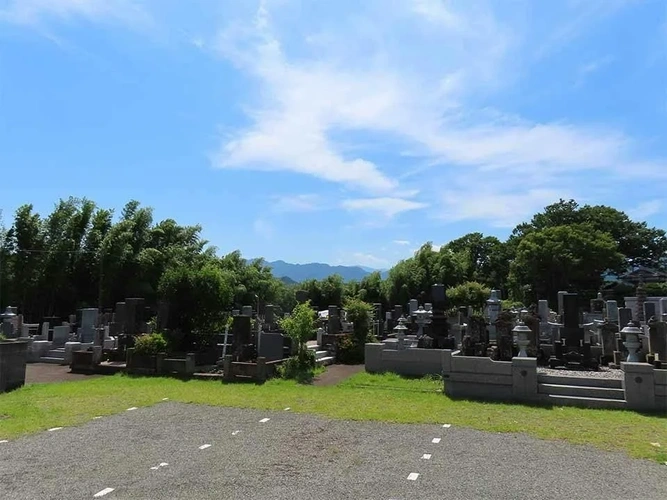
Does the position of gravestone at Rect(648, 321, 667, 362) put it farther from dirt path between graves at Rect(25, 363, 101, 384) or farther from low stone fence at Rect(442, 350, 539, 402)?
dirt path between graves at Rect(25, 363, 101, 384)

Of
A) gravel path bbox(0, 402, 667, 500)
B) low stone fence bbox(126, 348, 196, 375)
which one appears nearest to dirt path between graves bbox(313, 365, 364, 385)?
low stone fence bbox(126, 348, 196, 375)

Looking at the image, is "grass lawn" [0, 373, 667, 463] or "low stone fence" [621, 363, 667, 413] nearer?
"grass lawn" [0, 373, 667, 463]

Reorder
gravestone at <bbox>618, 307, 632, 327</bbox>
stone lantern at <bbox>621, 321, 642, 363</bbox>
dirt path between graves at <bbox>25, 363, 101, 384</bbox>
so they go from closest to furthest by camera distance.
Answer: stone lantern at <bbox>621, 321, 642, 363</bbox>, dirt path between graves at <bbox>25, 363, 101, 384</bbox>, gravestone at <bbox>618, 307, 632, 327</bbox>

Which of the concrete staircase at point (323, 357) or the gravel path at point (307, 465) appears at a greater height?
the concrete staircase at point (323, 357)

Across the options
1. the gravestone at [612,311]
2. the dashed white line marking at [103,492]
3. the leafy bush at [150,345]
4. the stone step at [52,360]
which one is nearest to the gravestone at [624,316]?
the gravestone at [612,311]

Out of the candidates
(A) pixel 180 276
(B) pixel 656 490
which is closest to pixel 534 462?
(B) pixel 656 490

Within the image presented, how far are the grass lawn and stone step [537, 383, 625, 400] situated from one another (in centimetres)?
48

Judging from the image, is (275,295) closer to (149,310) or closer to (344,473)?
(149,310)

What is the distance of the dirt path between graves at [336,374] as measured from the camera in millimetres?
12586

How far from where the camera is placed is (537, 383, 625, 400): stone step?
9312 mm

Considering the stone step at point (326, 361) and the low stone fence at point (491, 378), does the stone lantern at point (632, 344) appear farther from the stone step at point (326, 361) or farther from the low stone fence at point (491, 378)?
the stone step at point (326, 361)

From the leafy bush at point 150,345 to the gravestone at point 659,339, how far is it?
44.0ft

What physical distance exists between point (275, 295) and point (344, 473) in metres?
34.9

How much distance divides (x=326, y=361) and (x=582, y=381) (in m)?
8.21
